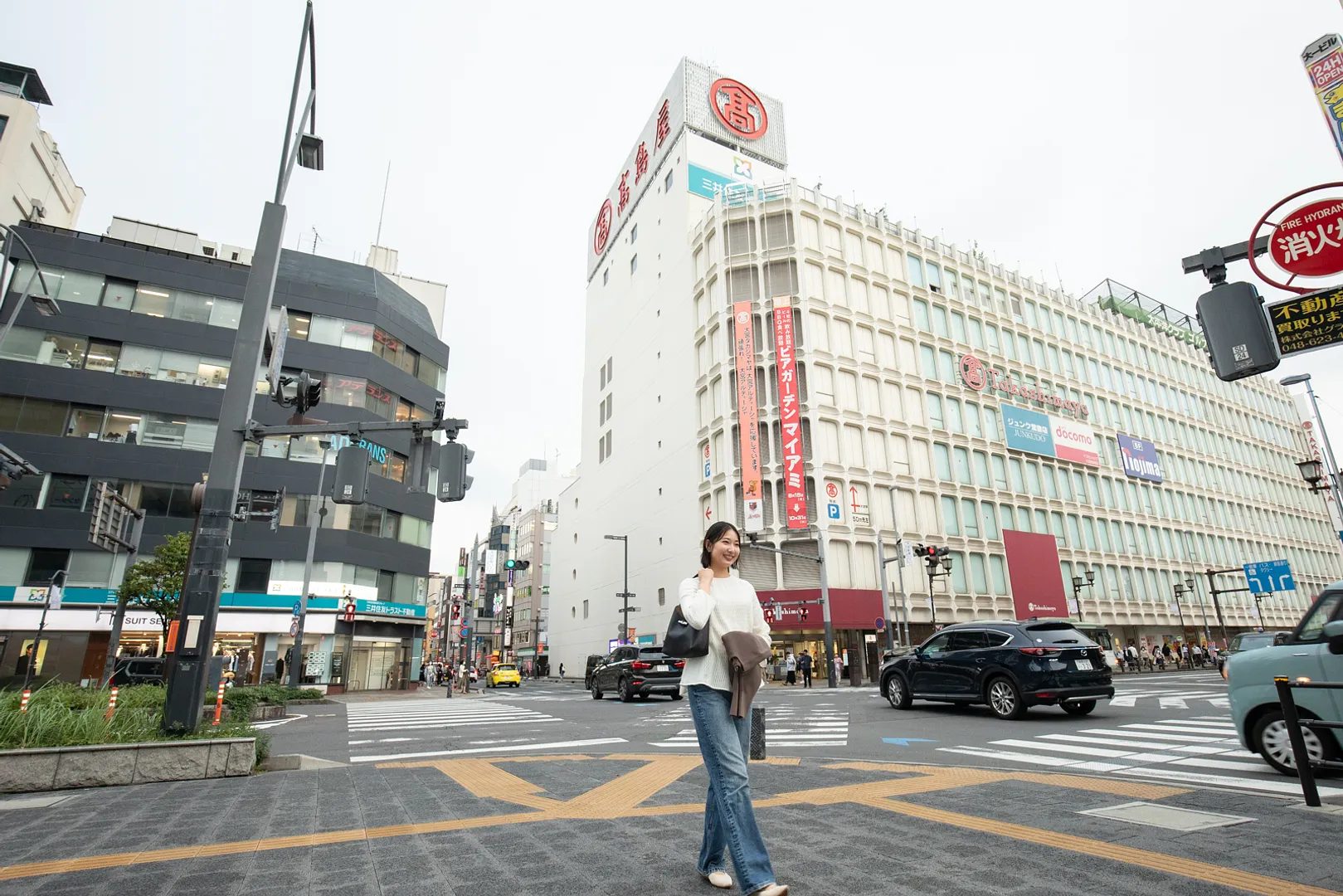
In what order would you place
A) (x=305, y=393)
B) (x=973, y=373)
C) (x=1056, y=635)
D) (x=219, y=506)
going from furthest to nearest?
(x=973, y=373)
(x=1056, y=635)
(x=305, y=393)
(x=219, y=506)

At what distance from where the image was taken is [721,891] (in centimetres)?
326

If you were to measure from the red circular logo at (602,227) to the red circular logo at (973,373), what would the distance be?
3380 cm

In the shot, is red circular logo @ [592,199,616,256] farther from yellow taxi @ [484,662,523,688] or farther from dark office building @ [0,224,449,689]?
yellow taxi @ [484,662,523,688]

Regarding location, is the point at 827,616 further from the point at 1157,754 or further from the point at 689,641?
the point at 689,641

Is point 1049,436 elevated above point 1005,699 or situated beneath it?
elevated above

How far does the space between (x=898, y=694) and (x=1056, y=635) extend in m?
3.86

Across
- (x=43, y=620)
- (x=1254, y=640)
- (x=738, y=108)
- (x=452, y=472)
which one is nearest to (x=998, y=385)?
(x=738, y=108)

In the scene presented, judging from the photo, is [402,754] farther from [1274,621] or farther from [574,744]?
[1274,621]

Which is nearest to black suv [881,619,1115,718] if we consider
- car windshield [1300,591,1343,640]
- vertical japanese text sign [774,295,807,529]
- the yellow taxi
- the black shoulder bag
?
car windshield [1300,591,1343,640]

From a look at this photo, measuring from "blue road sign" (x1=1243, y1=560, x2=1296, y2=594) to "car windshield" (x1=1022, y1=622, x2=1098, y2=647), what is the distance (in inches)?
1342

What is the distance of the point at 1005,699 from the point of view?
12.4m

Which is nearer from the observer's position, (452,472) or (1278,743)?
(1278,743)

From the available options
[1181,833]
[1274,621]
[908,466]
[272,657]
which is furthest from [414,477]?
[1274,621]

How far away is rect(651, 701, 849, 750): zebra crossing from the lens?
9977 mm
